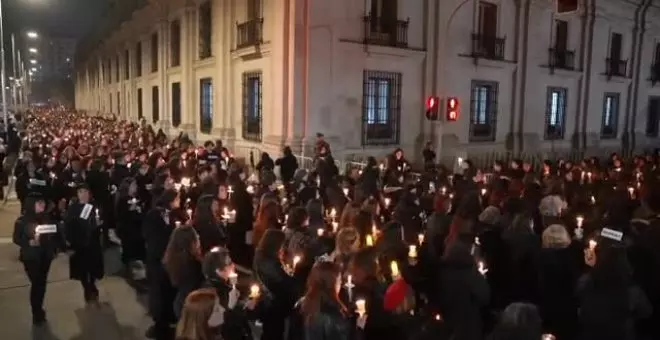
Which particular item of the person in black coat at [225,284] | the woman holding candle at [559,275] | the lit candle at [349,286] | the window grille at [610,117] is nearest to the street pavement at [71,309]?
the person in black coat at [225,284]

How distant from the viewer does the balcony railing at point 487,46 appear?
73.4 ft

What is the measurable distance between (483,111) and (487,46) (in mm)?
2478

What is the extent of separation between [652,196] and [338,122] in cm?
1164

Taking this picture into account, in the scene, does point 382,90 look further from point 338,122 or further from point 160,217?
point 160,217

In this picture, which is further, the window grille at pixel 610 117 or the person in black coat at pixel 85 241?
the window grille at pixel 610 117

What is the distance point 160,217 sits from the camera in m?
7.54

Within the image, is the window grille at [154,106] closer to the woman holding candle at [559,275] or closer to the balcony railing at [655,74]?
the balcony railing at [655,74]

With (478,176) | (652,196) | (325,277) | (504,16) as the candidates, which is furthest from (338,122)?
(325,277)

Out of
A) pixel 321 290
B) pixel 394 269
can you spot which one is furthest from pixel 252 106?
pixel 321 290

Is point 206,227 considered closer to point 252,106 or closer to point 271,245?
point 271,245

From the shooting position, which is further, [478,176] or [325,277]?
[478,176]

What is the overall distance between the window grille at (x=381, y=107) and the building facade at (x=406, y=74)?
4 cm

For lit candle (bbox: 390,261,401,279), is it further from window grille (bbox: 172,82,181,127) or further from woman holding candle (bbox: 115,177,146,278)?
window grille (bbox: 172,82,181,127)

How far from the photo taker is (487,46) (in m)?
23.1
